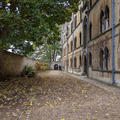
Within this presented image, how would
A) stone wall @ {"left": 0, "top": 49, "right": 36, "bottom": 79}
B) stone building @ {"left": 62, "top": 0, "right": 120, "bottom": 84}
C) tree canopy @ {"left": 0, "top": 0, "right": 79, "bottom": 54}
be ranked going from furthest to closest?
stone wall @ {"left": 0, "top": 49, "right": 36, "bottom": 79}
stone building @ {"left": 62, "top": 0, "right": 120, "bottom": 84}
tree canopy @ {"left": 0, "top": 0, "right": 79, "bottom": 54}

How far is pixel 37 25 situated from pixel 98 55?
7.55 metres

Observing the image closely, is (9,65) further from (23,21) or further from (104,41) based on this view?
(104,41)

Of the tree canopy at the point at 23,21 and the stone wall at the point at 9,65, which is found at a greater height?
the tree canopy at the point at 23,21

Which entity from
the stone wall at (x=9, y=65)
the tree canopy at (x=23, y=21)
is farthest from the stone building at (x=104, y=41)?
the stone wall at (x=9, y=65)

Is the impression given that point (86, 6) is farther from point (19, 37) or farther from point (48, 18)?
point (19, 37)

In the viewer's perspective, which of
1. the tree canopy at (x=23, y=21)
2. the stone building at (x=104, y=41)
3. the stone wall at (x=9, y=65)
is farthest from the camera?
the stone wall at (x=9, y=65)


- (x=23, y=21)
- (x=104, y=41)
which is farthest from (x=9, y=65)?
(x=104, y=41)

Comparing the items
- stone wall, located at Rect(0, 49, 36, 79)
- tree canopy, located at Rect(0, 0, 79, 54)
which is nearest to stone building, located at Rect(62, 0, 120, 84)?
tree canopy, located at Rect(0, 0, 79, 54)

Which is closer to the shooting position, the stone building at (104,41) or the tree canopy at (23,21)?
the tree canopy at (23,21)

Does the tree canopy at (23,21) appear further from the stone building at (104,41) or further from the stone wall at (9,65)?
the stone building at (104,41)

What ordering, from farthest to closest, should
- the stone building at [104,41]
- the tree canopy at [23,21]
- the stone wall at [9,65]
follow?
the stone wall at [9,65]
the stone building at [104,41]
the tree canopy at [23,21]

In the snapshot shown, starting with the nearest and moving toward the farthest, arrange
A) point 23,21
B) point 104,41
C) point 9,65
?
point 23,21
point 104,41
point 9,65

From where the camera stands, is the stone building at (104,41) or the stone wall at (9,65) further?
the stone wall at (9,65)

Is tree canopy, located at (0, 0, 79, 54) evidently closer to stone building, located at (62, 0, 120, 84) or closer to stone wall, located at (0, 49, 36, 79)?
stone wall, located at (0, 49, 36, 79)
